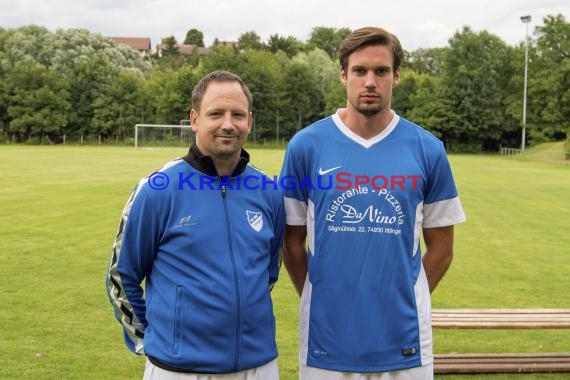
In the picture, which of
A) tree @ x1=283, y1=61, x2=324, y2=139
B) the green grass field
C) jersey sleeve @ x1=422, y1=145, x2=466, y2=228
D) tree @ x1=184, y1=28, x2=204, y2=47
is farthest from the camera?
tree @ x1=184, y1=28, x2=204, y2=47

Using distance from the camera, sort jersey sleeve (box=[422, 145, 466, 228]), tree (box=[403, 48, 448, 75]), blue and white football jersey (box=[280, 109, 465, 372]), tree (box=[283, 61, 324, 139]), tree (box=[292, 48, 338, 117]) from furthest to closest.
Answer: tree (box=[403, 48, 448, 75]) → tree (box=[292, 48, 338, 117]) → tree (box=[283, 61, 324, 139]) → jersey sleeve (box=[422, 145, 466, 228]) → blue and white football jersey (box=[280, 109, 465, 372])

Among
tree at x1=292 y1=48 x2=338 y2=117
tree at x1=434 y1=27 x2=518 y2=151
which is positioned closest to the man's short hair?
tree at x1=434 y1=27 x2=518 y2=151

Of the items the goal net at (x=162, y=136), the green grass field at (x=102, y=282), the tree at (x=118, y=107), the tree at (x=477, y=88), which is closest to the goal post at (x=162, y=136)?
the goal net at (x=162, y=136)

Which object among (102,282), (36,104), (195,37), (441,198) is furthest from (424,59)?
(441,198)

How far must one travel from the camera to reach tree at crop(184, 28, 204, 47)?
517 feet

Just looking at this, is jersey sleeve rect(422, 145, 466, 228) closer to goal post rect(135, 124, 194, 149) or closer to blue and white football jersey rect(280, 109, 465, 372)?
blue and white football jersey rect(280, 109, 465, 372)

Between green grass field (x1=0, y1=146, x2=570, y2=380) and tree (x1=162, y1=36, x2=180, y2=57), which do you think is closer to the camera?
green grass field (x1=0, y1=146, x2=570, y2=380)

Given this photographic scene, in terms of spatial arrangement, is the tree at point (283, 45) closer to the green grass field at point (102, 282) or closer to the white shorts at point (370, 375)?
the green grass field at point (102, 282)

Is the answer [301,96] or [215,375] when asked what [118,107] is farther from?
[215,375]

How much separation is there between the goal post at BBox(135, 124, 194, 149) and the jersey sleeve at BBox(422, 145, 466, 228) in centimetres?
5436

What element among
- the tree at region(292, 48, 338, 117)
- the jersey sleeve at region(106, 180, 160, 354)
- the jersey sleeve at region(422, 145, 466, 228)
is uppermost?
the tree at region(292, 48, 338, 117)

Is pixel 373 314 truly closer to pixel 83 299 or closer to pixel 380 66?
pixel 380 66

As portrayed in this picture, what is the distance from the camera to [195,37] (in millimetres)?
158000

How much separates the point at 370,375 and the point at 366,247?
581 millimetres
